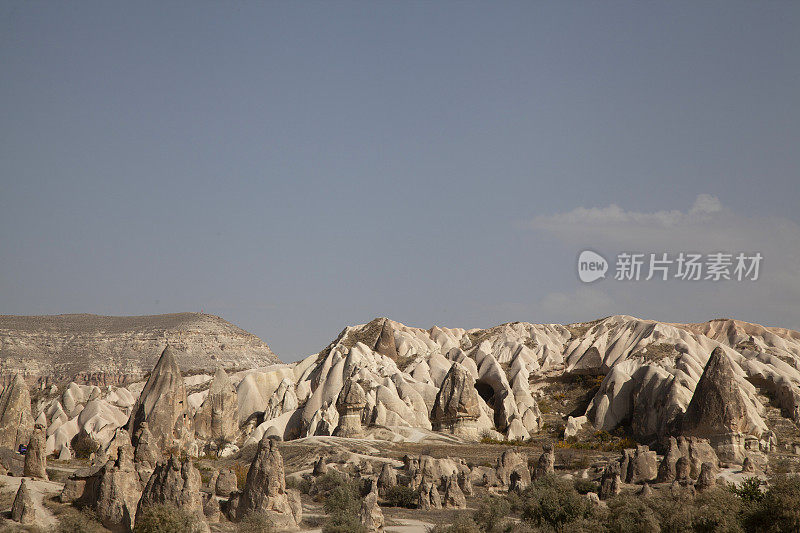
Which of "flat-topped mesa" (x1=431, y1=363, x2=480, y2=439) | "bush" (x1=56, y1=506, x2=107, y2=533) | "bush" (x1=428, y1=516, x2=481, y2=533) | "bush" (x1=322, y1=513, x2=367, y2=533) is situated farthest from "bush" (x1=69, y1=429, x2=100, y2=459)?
"bush" (x1=428, y1=516, x2=481, y2=533)

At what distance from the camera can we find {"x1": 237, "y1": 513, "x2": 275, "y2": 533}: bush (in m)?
22.5

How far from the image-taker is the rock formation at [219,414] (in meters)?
54.0

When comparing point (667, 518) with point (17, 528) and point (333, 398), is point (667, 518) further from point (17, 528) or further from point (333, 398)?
point (333, 398)

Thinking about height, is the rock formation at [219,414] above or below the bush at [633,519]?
below

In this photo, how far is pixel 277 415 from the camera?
179 ft

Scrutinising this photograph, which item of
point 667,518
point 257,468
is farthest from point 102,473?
point 667,518

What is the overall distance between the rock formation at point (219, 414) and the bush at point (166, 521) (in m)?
32.8

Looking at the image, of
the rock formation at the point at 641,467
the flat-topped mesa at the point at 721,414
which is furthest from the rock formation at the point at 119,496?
the flat-topped mesa at the point at 721,414

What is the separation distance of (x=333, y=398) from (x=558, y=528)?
32743mm

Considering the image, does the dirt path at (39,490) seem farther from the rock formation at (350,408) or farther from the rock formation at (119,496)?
the rock formation at (350,408)

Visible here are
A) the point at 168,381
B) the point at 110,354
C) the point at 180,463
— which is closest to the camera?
the point at 180,463

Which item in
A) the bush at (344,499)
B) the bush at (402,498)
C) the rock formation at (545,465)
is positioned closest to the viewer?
the bush at (344,499)

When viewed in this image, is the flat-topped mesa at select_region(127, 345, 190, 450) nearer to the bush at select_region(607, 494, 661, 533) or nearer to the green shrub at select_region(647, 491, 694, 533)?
the bush at select_region(607, 494, 661, 533)

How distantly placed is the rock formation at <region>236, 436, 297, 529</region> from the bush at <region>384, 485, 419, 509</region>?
24.2ft
